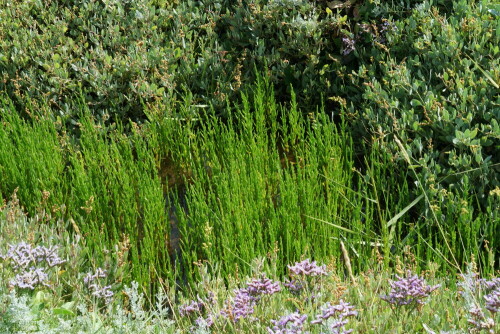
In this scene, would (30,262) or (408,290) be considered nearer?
(408,290)

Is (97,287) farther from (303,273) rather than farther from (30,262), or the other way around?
(303,273)

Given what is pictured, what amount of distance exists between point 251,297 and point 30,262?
1.32 metres

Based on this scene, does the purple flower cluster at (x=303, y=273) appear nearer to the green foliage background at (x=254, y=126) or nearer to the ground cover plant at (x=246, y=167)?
the ground cover plant at (x=246, y=167)

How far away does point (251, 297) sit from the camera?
268cm

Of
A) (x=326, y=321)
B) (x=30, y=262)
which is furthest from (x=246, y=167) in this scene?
(x=326, y=321)

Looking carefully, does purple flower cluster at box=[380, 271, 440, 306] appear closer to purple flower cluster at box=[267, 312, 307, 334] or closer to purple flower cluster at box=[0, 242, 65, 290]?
purple flower cluster at box=[267, 312, 307, 334]

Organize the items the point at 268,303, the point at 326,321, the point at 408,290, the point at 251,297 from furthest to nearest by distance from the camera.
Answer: the point at 268,303, the point at 251,297, the point at 408,290, the point at 326,321

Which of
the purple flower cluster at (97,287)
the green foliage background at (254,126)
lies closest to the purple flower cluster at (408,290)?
the green foliage background at (254,126)

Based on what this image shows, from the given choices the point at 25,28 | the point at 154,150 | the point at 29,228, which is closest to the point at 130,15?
the point at 25,28

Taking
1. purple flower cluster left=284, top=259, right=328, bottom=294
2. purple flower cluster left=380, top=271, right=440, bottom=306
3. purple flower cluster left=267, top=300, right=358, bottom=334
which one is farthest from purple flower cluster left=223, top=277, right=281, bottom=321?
purple flower cluster left=380, top=271, right=440, bottom=306

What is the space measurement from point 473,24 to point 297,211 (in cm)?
173

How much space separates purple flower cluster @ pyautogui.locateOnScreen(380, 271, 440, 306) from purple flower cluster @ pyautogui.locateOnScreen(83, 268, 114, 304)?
4.68 ft

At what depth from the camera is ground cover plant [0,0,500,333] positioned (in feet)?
9.79

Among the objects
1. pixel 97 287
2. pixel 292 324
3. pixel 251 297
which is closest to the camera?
pixel 292 324
